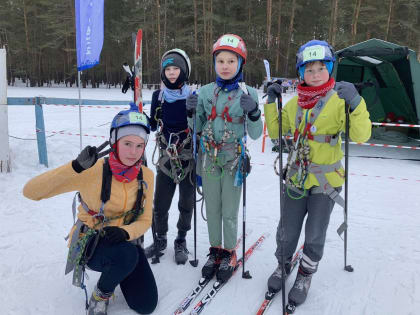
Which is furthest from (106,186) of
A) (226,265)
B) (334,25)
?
(334,25)

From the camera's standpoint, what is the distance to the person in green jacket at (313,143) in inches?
102

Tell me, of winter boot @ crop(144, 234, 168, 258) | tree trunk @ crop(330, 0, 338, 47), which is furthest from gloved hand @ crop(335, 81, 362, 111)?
tree trunk @ crop(330, 0, 338, 47)

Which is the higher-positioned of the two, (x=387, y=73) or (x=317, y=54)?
(x=387, y=73)

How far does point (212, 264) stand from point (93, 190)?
1471 millimetres

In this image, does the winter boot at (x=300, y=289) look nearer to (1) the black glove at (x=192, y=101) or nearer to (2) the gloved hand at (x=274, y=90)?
(2) the gloved hand at (x=274, y=90)

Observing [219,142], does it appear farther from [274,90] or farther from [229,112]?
[274,90]

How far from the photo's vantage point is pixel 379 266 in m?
3.53

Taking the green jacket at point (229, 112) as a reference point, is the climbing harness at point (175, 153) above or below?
below

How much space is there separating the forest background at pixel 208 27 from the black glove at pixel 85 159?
23.3 m

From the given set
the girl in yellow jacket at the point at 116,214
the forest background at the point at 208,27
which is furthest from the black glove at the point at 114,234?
the forest background at the point at 208,27

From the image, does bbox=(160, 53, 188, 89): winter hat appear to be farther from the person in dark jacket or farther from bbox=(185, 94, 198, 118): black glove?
bbox=(185, 94, 198, 118): black glove

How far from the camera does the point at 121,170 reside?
257cm

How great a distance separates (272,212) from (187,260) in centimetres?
195

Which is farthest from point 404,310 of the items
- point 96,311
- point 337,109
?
point 96,311
